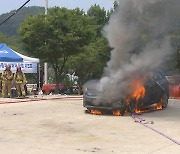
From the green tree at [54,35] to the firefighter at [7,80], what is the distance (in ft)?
17.2

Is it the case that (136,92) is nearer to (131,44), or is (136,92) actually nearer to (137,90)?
(137,90)

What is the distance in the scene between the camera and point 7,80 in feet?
63.0

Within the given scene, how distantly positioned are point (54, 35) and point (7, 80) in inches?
251

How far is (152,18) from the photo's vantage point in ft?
38.4

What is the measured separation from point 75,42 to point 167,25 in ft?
44.1

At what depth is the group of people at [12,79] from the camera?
62.6 ft

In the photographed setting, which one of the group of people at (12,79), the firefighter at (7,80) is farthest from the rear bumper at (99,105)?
the firefighter at (7,80)

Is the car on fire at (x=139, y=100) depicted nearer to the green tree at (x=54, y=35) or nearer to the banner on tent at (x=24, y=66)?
the banner on tent at (x=24, y=66)

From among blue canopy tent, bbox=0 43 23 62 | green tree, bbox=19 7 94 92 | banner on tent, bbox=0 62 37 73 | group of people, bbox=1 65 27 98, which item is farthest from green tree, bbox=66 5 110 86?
group of people, bbox=1 65 27 98

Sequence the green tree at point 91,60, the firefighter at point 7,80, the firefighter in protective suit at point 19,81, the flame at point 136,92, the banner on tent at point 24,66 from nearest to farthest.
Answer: the flame at point 136,92
the firefighter in protective suit at point 19,81
the firefighter at point 7,80
the banner on tent at point 24,66
the green tree at point 91,60

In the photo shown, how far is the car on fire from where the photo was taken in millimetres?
12016

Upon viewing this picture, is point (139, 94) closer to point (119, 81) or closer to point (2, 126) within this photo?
point (119, 81)

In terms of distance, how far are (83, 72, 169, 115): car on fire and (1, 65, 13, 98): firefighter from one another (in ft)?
25.0

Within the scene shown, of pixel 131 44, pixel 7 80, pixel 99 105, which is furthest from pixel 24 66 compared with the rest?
pixel 131 44
